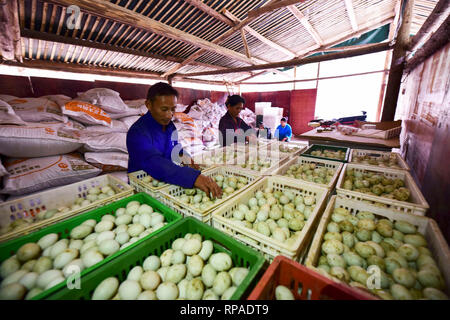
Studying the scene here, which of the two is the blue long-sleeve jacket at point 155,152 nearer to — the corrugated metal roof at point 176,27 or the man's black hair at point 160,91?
the man's black hair at point 160,91

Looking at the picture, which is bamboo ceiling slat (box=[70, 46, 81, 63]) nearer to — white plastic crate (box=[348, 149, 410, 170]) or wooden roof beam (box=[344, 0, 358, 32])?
white plastic crate (box=[348, 149, 410, 170])

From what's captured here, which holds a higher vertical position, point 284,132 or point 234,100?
point 234,100

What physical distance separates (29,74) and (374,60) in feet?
35.0

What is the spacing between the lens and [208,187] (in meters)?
1.49

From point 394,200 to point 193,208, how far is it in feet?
4.61

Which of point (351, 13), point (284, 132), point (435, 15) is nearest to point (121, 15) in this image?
point (435, 15)

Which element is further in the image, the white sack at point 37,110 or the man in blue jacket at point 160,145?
the white sack at point 37,110

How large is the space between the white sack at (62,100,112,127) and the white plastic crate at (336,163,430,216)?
359 centimetres

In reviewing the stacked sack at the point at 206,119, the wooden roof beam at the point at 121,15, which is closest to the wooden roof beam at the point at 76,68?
the stacked sack at the point at 206,119

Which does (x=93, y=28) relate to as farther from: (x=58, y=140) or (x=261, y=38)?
(x=261, y=38)

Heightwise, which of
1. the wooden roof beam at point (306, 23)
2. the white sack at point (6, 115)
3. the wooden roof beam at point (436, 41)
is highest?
the wooden roof beam at point (306, 23)

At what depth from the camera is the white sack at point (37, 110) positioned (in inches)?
102

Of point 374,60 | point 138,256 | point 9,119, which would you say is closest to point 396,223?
point 138,256

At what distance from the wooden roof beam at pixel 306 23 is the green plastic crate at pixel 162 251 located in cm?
527
